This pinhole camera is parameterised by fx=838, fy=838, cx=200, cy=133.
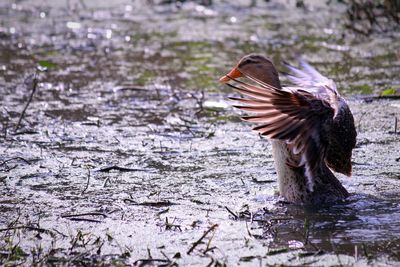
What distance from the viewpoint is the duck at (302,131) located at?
4.81m

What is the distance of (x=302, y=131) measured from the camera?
4855 millimetres

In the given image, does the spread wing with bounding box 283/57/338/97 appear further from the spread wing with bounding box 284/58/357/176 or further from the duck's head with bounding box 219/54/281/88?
the duck's head with bounding box 219/54/281/88

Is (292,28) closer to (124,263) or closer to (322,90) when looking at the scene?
(322,90)

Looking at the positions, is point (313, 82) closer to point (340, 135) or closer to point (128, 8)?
point (340, 135)

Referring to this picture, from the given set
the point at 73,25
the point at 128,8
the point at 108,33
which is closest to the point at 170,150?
the point at 108,33

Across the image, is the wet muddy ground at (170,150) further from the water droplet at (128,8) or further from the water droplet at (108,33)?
the water droplet at (128,8)

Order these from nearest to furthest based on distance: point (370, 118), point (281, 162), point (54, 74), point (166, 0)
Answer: point (281, 162), point (370, 118), point (54, 74), point (166, 0)

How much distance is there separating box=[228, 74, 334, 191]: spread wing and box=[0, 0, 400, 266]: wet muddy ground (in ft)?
1.43

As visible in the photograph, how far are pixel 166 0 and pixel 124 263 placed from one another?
9267 mm

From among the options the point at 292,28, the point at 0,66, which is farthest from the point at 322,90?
the point at 292,28

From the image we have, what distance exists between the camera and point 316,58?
9.62m

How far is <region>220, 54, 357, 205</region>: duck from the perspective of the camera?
481 cm

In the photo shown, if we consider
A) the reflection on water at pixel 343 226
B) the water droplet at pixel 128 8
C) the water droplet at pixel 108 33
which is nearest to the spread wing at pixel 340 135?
the reflection on water at pixel 343 226

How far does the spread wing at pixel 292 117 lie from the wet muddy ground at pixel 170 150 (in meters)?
0.44
